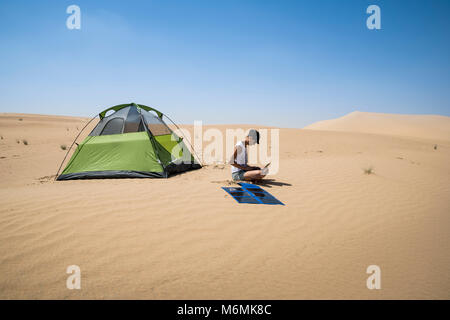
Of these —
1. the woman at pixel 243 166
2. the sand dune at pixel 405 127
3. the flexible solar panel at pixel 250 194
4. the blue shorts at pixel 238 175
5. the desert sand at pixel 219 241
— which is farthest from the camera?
the sand dune at pixel 405 127

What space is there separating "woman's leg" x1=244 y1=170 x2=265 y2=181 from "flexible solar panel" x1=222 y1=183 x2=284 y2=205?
19 centimetres

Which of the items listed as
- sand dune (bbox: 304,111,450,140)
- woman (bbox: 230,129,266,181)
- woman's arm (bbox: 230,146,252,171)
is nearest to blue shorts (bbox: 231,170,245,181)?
woman (bbox: 230,129,266,181)

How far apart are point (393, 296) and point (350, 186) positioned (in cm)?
382

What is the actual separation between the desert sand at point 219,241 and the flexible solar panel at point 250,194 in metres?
0.22

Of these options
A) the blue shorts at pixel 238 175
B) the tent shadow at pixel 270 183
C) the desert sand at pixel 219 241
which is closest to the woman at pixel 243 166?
the blue shorts at pixel 238 175

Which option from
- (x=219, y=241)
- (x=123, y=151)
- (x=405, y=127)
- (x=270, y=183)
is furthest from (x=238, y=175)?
(x=405, y=127)

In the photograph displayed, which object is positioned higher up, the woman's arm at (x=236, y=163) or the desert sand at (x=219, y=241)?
the woman's arm at (x=236, y=163)

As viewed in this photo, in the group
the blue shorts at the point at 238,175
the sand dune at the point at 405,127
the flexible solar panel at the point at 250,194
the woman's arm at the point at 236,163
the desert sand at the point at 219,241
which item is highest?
the sand dune at the point at 405,127

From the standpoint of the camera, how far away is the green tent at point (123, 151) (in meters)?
5.96

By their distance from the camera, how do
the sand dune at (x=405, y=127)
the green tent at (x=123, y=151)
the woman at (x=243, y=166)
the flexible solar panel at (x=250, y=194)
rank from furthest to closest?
the sand dune at (x=405, y=127)
the green tent at (x=123, y=151)
the woman at (x=243, y=166)
the flexible solar panel at (x=250, y=194)

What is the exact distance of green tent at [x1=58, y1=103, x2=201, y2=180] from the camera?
596cm

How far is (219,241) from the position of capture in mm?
2867

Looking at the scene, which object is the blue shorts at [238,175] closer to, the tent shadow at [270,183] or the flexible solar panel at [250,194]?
the flexible solar panel at [250,194]
